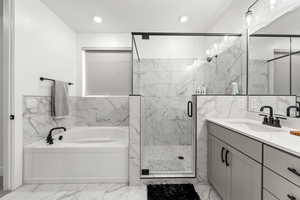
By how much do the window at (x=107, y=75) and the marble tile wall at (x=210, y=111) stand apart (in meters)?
1.89

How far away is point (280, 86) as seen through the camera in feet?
5.00

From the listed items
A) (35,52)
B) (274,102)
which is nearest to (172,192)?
(274,102)

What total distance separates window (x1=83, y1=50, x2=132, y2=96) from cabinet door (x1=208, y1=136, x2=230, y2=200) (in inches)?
86.0

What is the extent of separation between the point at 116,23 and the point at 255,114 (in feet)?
8.98

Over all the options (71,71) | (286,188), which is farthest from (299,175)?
(71,71)

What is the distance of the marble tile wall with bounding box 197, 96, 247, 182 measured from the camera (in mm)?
1991

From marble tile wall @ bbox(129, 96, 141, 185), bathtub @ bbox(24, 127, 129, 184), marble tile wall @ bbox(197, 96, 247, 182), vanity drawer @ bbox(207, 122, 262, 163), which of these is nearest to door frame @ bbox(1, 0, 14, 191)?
bathtub @ bbox(24, 127, 129, 184)

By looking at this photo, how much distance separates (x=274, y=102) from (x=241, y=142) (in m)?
0.77

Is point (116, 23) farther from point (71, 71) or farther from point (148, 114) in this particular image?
point (148, 114)

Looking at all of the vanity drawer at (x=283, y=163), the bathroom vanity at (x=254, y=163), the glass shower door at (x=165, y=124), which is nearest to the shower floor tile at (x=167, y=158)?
the glass shower door at (x=165, y=124)

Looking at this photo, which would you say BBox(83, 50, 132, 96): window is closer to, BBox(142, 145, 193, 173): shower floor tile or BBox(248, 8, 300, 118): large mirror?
BBox(142, 145, 193, 173): shower floor tile

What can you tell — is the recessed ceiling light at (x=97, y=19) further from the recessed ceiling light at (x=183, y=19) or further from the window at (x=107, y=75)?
the recessed ceiling light at (x=183, y=19)

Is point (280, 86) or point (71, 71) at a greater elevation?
point (71, 71)

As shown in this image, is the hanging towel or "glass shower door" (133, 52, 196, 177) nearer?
the hanging towel
